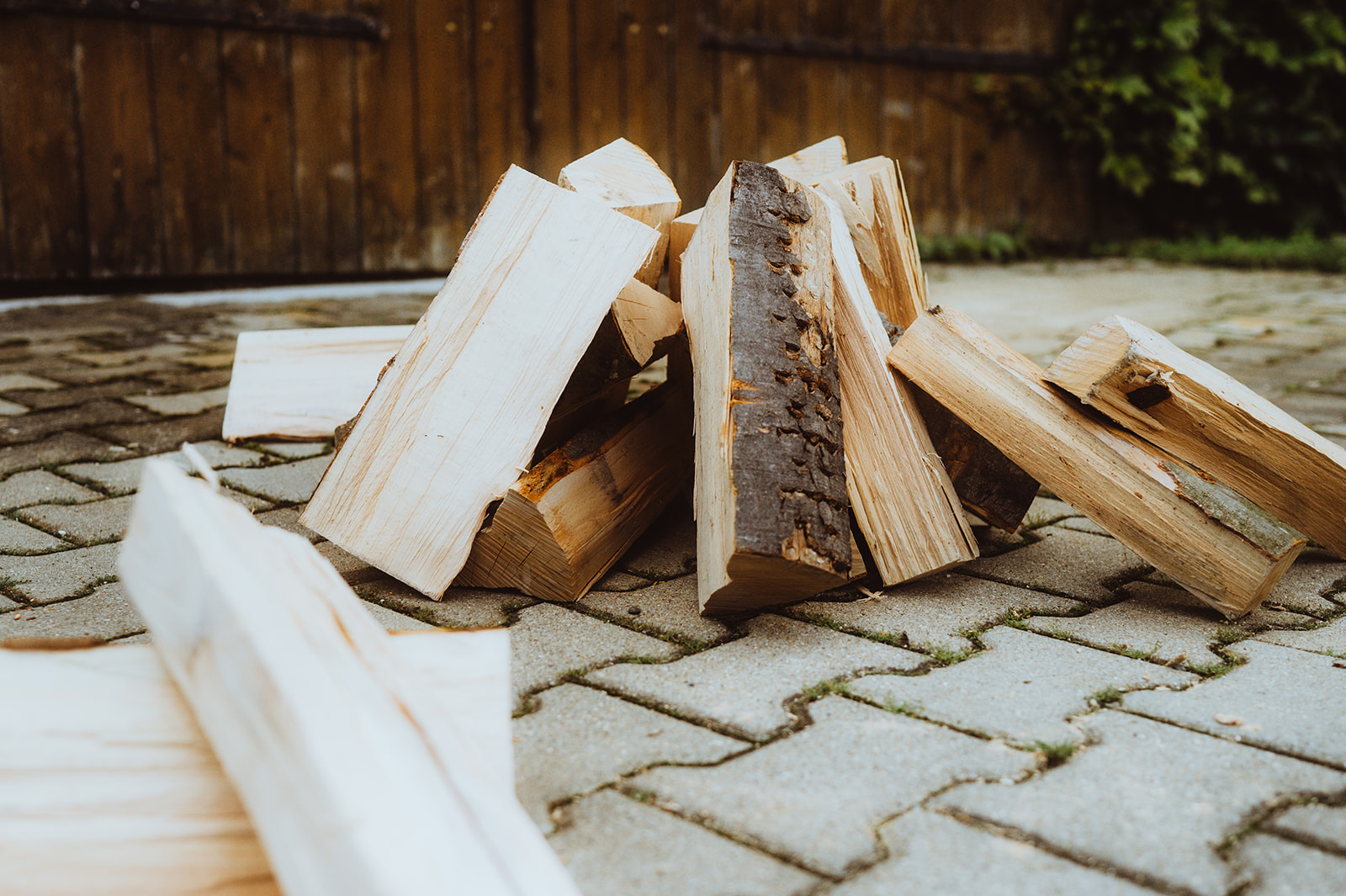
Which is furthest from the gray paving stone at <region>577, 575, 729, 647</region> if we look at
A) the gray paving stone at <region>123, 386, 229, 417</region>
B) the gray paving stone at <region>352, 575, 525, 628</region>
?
the gray paving stone at <region>123, 386, 229, 417</region>

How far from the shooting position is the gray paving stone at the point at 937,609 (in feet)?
5.72

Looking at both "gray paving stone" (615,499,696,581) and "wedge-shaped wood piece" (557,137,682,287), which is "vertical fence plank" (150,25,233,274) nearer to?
"wedge-shaped wood piece" (557,137,682,287)

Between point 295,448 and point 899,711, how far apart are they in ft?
6.14

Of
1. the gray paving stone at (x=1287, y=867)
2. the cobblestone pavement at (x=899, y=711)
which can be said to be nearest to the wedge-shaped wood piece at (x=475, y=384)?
the cobblestone pavement at (x=899, y=711)

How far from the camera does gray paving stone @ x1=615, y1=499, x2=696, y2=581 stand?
79.9 inches

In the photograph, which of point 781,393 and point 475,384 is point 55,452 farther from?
point 781,393

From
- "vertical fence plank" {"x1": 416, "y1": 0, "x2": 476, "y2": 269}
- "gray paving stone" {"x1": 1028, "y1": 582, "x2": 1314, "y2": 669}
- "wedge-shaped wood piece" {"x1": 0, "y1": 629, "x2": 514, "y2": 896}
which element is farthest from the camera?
"vertical fence plank" {"x1": 416, "y1": 0, "x2": 476, "y2": 269}

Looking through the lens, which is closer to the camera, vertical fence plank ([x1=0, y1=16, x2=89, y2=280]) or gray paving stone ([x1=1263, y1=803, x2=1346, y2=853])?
gray paving stone ([x1=1263, y1=803, x2=1346, y2=853])

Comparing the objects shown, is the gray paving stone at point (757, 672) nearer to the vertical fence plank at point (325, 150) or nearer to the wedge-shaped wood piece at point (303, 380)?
the wedge-shaped wood piece at point (303, 380)

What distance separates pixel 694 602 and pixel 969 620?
0.44 m

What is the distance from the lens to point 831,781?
127 cm

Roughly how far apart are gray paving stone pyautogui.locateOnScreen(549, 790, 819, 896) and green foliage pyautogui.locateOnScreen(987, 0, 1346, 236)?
668 centimetres

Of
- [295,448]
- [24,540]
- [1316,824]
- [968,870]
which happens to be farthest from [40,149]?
[1316,824]

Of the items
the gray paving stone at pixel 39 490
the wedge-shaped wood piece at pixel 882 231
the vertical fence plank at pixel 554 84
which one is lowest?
the gray paving stone at pixel 39 490
